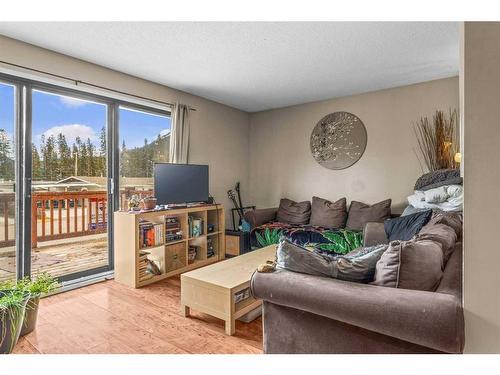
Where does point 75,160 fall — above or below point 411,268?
above

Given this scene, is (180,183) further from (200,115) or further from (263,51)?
(263,51)

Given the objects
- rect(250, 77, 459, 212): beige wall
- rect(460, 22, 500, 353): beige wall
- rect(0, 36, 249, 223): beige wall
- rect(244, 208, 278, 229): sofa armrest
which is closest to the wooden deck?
rect(0, 36, 249, 223): beige wall

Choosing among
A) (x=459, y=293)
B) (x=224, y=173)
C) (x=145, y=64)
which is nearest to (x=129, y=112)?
(x=145, y=64)

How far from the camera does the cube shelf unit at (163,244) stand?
2.93m

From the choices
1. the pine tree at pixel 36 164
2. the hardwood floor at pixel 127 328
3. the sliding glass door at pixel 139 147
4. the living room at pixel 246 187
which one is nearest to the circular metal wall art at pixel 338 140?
the living room at pixel 246 187

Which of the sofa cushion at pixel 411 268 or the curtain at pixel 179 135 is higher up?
the curtain at pixel 179 135

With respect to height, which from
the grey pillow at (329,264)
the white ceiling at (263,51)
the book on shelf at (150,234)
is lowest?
the book on shelf at (150,234)

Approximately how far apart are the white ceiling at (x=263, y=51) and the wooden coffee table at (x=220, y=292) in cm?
194

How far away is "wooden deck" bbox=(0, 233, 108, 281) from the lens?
3051 mm

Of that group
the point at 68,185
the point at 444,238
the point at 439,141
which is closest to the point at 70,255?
the point at 68,185

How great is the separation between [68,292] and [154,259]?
2.82ft

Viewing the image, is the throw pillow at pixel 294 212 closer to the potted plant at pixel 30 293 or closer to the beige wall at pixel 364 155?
the beige wall at pixel 364 155

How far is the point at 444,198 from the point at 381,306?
1.97 meters

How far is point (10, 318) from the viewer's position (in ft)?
5.64
